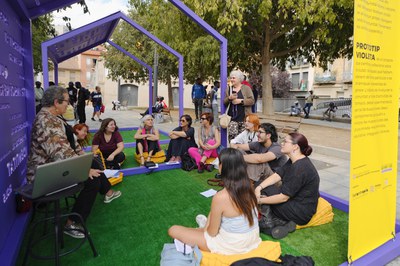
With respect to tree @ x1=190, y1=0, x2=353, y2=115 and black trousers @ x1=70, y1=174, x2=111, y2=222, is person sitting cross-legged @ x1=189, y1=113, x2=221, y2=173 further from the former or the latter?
tree @ x1=190, y1=0, x2=353, y2=115

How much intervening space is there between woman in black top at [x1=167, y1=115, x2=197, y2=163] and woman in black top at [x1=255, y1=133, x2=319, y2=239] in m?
2.83

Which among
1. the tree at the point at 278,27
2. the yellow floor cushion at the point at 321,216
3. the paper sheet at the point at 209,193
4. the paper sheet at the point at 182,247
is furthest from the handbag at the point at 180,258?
the tree at the point at 278,27

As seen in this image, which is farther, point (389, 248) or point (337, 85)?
point (337, 85)

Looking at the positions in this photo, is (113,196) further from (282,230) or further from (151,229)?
(282,230)

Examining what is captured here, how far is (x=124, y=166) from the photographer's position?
604cm

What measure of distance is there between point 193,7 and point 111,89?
28254mm

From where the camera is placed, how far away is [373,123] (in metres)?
2.46

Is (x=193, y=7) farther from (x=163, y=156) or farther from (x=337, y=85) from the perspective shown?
(x=337, y=85)

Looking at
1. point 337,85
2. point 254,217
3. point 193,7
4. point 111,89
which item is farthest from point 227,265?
point 111,89

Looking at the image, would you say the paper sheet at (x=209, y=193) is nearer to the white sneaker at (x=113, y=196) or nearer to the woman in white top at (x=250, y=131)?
the woman in white top at (x=250, y=131)

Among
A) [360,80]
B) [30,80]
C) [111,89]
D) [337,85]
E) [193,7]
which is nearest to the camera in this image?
[360,80]

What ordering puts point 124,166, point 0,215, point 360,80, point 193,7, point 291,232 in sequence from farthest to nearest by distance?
1. point 193,7
2. point 124,166
3. point 291,232
4. point 0,215
5. point 360,80

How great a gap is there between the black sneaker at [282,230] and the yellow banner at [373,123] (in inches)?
28.8

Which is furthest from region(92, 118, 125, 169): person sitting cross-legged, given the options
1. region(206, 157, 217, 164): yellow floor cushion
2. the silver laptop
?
the silver laptop
